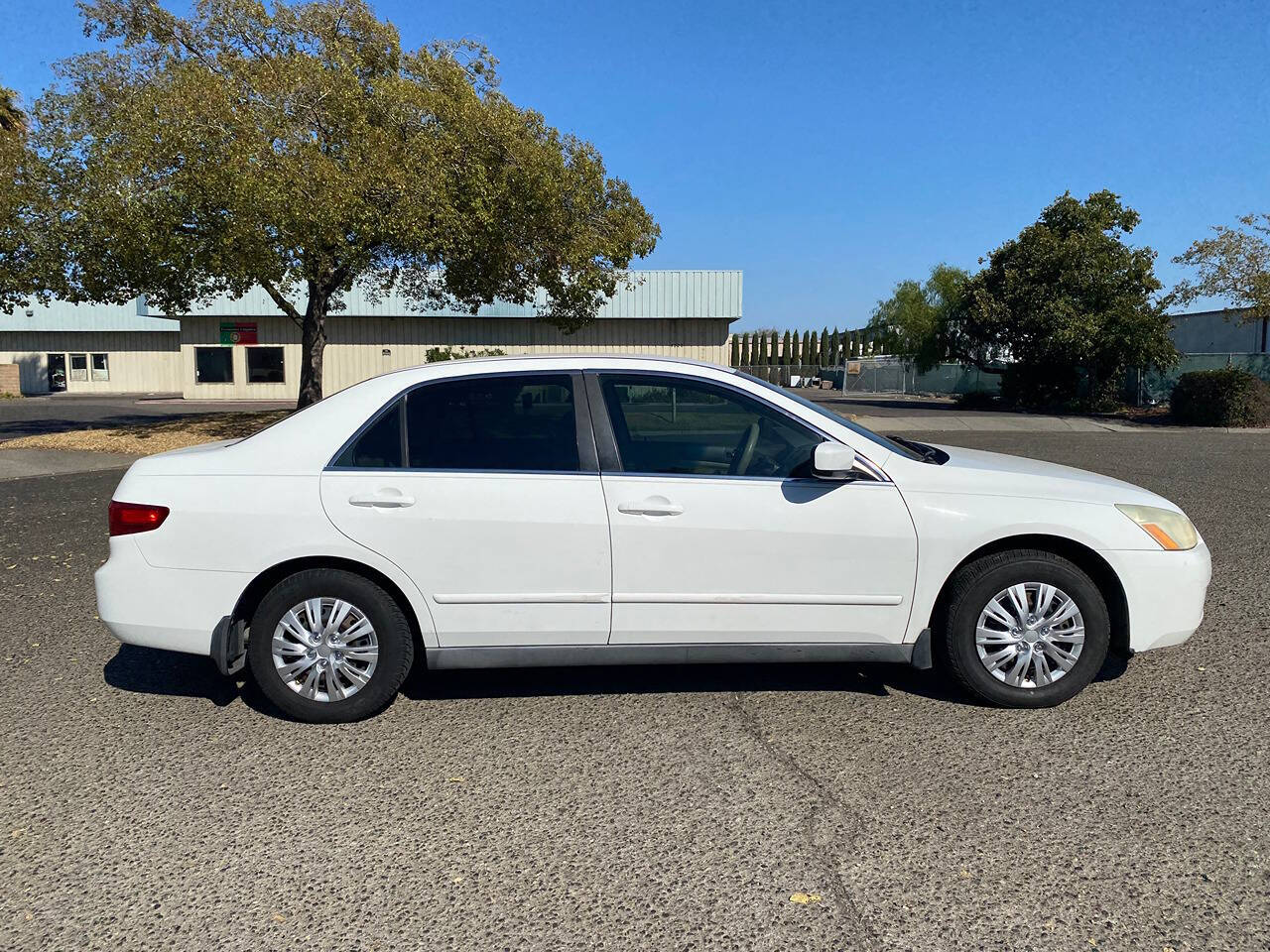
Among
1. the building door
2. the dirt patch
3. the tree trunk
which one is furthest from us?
the building door

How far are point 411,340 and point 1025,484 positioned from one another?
3516cm

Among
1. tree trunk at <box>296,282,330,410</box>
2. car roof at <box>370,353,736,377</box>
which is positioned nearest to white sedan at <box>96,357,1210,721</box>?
car roof at <box>370,353,736,377</box>

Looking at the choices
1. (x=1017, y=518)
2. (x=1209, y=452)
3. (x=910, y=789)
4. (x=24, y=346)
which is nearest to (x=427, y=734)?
(x=910, y=789)

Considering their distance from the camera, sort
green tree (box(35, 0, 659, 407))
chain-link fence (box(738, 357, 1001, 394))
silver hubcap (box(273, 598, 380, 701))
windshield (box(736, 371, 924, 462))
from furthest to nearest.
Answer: chain-link fence (box(738, 357, 1001, 394)) → green tree (box(35, 0, 659, 407)) → windshield (box(736, 371, 924, 462)) → silver hubcap (box(273, 598, 380, 701))

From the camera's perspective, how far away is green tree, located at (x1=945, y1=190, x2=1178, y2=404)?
93.5 ft

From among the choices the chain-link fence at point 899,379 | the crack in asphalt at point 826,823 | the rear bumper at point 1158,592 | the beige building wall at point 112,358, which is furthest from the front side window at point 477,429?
the beige building wall at point 112,358

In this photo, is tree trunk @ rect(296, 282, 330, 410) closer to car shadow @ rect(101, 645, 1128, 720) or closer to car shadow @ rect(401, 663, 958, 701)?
car shadow @ rect(101, 645, 1128, 720)

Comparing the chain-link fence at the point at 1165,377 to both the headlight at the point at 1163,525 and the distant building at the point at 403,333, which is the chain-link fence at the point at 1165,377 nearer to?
the distant building at the point at 403,333

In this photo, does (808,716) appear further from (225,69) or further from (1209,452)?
(225,69)

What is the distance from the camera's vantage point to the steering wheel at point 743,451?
422 centimetres

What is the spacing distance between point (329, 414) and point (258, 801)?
1677 mm

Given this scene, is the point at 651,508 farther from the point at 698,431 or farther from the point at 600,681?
the point at 600,681

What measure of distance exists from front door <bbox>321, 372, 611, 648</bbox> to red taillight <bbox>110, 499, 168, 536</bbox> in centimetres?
74

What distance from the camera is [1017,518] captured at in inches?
161
